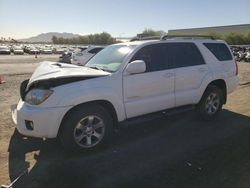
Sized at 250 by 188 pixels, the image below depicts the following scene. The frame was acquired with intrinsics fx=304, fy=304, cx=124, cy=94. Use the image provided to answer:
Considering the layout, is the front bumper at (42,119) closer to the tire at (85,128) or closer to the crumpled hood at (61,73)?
the tire at (85,128)

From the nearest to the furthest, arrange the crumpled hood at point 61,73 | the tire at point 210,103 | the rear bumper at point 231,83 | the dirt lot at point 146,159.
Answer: the dirt lot at point 146,159
the crumpled hood at point 61,73
the tire at point 210,103
the rear bumper at point 231,83

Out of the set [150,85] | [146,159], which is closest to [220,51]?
[150,85]

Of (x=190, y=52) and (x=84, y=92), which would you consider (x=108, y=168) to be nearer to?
(x=84, y=92)

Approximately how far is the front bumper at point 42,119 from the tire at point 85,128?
156 millimetres

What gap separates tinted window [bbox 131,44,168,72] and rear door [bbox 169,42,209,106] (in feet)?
0.85

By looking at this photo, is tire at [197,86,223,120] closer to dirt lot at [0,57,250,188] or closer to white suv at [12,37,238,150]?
white suv at [12,37,238,150]

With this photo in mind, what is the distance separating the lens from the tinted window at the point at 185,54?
19.6 feet

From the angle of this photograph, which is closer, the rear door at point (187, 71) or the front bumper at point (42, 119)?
the front bumper at point (42, 119)

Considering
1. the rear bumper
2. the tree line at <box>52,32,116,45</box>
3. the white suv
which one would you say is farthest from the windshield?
the tree line at <box>52,32,116,45</box>

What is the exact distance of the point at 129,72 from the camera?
5086mm

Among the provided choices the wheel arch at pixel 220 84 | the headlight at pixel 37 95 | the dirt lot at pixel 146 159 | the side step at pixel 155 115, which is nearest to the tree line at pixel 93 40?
the wheel arch at pixel 220 84

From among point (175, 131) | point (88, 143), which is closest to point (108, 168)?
point (88, 143)

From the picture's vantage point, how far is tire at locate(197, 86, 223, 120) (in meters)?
6.56

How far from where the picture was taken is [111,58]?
5.63 m
